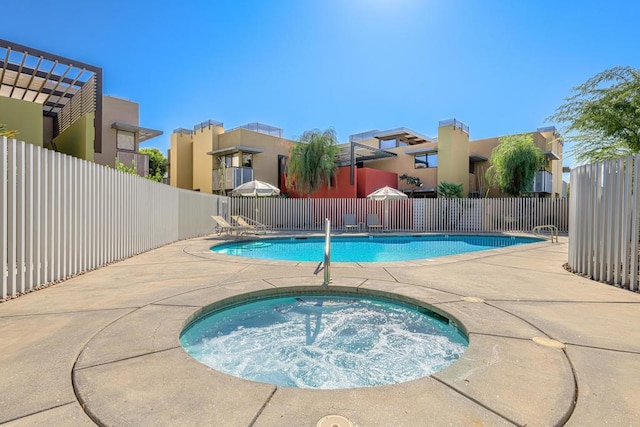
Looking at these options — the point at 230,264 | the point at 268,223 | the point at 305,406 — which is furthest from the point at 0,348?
the point at 268,223

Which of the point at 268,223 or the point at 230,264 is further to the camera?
the point at 268,223

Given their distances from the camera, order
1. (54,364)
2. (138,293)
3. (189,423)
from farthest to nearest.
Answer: (138,293) < (54,364) < (189,423)

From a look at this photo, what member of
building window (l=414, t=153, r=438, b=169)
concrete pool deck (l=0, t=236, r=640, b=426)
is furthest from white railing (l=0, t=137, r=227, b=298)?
building window (l=414, t=153, r=438, b=169)

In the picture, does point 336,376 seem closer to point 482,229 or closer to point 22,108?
point 22,108

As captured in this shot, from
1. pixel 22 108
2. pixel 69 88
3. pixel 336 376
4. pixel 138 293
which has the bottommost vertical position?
pixel 336 376

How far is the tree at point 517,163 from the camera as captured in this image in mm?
19078

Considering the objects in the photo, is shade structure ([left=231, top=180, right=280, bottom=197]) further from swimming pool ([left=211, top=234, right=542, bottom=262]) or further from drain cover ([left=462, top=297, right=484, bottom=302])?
drain cover ([left=462, top=297, right=484, bottom=302])

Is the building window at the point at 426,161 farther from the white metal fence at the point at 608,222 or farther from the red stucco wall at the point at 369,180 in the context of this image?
the white metal fence at the point at 608,222

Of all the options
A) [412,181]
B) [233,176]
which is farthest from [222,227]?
[412,181]

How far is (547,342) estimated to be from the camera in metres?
2.68

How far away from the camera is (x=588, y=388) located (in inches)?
78.4

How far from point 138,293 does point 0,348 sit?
173 cm

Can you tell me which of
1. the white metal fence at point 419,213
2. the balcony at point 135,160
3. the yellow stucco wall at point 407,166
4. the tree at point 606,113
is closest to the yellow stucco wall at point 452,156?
the yellow stucco wall at point 407,166

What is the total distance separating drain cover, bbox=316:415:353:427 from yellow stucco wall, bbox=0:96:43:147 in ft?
36.5
